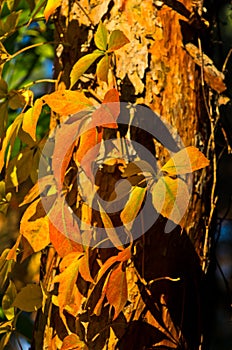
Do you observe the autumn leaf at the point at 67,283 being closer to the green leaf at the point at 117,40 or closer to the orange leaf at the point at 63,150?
the orange leaf at the point at 63,150

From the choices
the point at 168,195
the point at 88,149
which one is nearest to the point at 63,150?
the point at 88,149

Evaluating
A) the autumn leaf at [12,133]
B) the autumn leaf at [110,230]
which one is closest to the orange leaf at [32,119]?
the autumn leaf at [12,133]

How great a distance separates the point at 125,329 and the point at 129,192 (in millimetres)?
176

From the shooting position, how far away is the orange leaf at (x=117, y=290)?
2.73 ft

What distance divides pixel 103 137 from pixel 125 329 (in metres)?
0.25

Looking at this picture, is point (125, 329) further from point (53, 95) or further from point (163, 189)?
point (53, 95)

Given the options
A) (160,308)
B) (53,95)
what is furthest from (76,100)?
(160,308)

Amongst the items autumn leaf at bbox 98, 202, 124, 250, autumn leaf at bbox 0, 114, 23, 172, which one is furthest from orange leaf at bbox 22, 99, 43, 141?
autumn leaf at bbox 98, 202, 124, 250

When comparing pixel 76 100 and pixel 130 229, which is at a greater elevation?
pixel 76 100

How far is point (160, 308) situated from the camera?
91cm

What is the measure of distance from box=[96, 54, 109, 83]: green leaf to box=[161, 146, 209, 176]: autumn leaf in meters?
0.16

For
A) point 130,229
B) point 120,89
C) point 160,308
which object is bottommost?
point 160,308

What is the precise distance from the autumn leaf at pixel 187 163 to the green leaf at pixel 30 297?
262 mm

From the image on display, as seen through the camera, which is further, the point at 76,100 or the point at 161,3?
the point at 161,3
